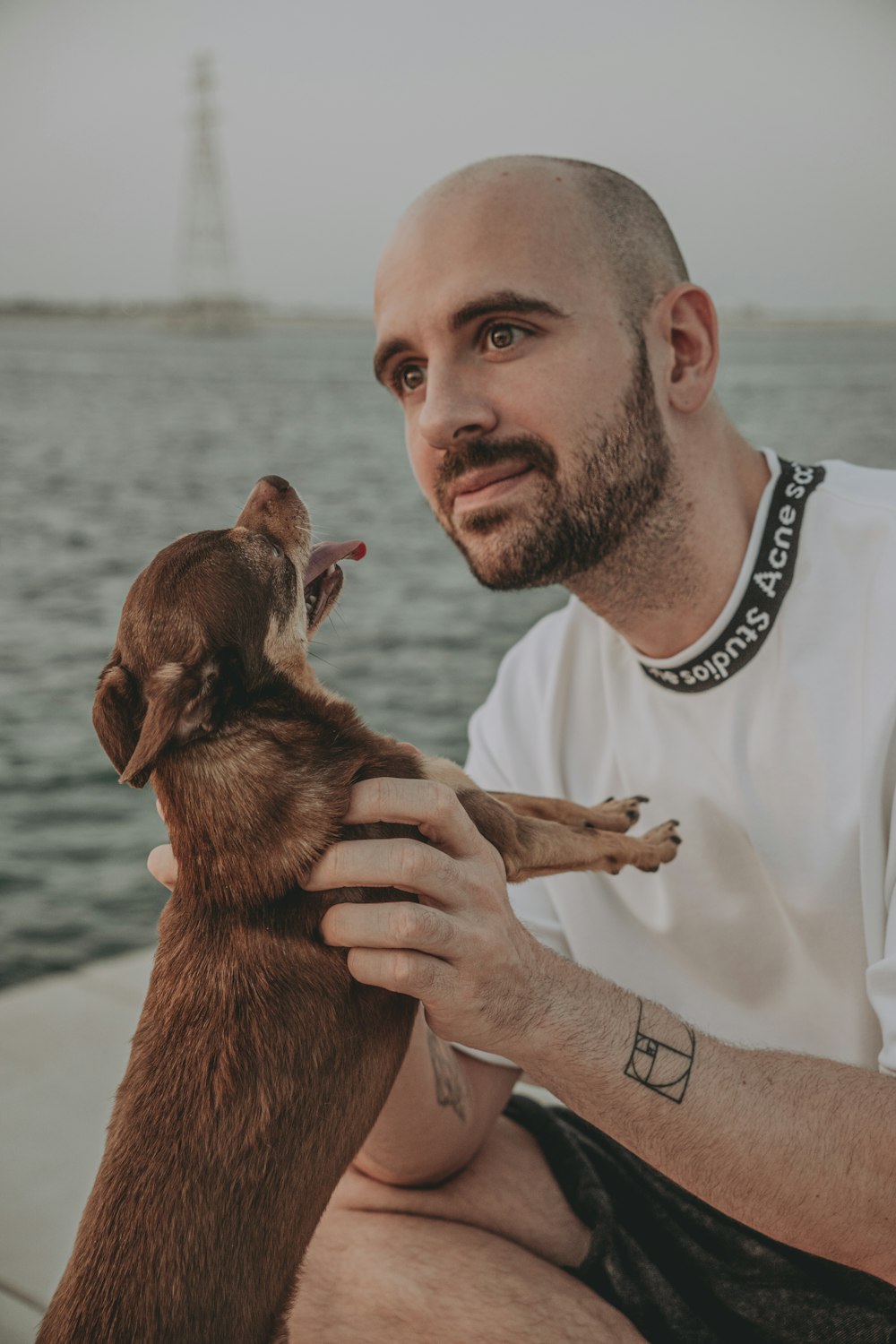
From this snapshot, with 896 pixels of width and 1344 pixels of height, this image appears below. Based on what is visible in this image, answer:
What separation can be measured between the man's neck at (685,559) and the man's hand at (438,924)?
0.86 meters

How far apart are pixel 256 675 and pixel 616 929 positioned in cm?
107

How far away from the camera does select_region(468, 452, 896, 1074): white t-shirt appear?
2205mm

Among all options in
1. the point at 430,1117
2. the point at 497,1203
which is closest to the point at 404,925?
the point at 430,1117

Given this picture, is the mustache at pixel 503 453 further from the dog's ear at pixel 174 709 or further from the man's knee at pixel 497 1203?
the man's knee at pixel 497 1203

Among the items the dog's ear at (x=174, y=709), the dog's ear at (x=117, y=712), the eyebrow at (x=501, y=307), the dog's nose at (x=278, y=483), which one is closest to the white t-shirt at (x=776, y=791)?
the eyebrow at (x=501, y=307)

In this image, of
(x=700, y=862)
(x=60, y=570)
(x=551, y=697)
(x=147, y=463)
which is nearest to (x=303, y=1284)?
(x=700, y=862)

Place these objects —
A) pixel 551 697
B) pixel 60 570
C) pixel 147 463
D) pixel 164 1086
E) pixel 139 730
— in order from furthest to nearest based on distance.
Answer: pixel 147 463, pixel 60 570, pixel 551 697, pixel 139 730, pixel 164 1086

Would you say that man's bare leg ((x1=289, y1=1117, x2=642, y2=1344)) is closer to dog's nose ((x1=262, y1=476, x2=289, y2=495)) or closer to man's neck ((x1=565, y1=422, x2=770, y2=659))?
man's neck ((x1=565, y1=422, x2=770, y2=659))

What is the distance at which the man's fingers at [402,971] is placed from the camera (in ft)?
5.70

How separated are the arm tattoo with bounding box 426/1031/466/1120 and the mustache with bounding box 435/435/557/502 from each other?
1236mm

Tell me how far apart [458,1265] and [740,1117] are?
0.72 metres

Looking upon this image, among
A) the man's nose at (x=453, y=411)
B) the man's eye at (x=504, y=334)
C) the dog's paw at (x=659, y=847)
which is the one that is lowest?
the dog's paw at (x=659, y=847)

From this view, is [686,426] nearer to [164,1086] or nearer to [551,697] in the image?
[551,697]

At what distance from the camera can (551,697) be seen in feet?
9.20
